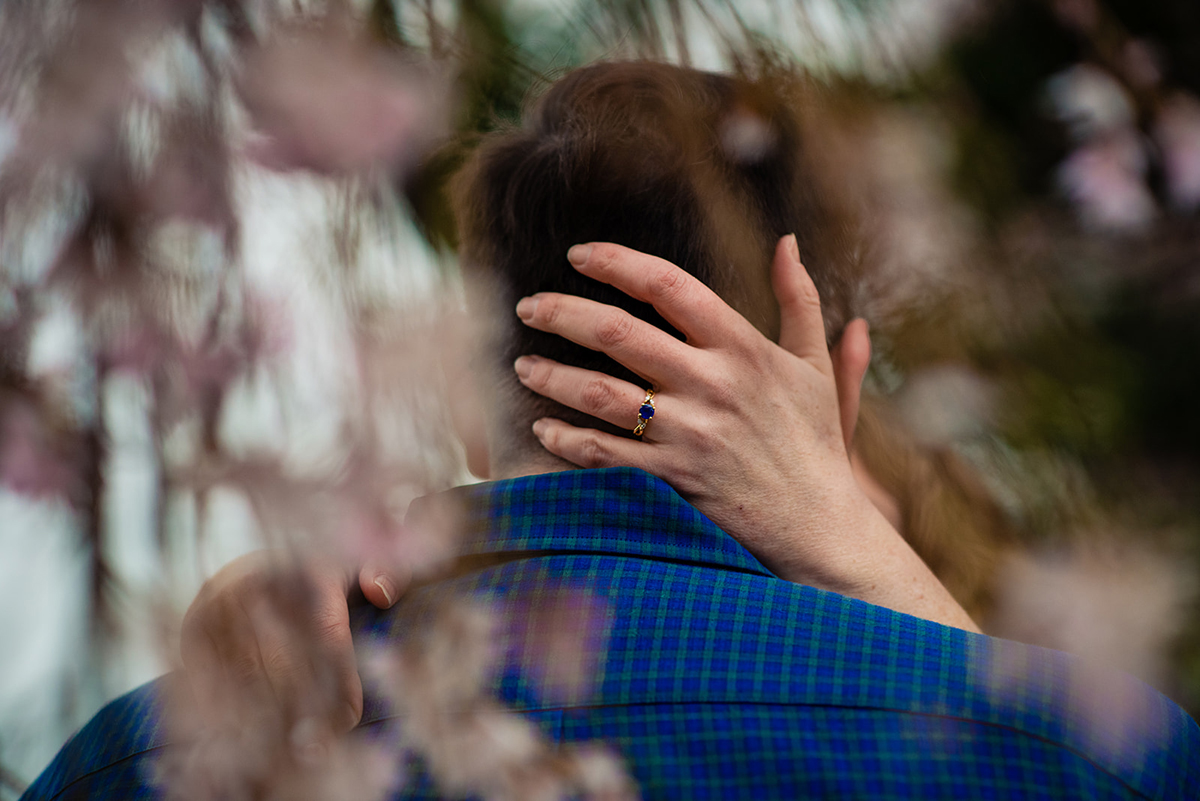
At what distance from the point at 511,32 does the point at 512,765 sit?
75cm

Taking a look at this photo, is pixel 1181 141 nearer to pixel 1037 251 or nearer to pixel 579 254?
pixel 1037 251

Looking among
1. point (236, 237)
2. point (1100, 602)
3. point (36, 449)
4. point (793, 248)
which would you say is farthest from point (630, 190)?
point (1100, 602)

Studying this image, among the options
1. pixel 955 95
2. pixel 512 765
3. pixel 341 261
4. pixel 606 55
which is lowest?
pixel 512 765

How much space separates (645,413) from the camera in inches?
39.5

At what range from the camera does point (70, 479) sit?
2.49 feet

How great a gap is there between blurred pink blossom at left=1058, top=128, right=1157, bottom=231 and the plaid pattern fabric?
95 centimetres

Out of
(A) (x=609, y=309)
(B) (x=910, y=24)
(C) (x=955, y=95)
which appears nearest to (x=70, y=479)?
(A) (x=609, y=309)

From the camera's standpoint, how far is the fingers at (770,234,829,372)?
1086 millimetres

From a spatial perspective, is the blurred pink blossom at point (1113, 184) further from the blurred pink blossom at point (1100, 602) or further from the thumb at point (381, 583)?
the thumb at point (381, 583)

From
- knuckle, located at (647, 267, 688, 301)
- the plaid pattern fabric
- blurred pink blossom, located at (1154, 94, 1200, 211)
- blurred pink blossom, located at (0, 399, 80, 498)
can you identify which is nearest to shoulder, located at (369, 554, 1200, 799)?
the plaid pattern fabric

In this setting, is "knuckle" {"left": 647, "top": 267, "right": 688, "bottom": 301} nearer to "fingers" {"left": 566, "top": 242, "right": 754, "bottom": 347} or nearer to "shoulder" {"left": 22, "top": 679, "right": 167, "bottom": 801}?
"fingers" {"left": 566, "top": 242, "right": 754, "bottom": 347}

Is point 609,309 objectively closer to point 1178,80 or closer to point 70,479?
point 70,479

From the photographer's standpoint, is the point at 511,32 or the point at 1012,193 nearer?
the point at 511,32

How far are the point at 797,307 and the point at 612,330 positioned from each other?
290 millimetres
